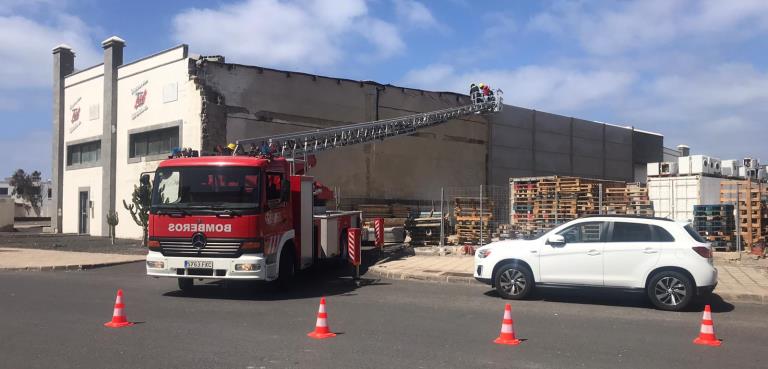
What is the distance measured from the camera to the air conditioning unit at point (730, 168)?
24.9 meters

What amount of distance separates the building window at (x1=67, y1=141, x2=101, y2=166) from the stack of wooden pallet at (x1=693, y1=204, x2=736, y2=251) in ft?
86.4

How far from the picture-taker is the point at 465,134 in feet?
114

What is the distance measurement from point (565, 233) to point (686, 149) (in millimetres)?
47038

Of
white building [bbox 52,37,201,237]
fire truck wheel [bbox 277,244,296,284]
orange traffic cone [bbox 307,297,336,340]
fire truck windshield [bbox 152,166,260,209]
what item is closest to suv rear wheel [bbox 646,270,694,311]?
orange traffic cone [bbox 307,297,336,340]

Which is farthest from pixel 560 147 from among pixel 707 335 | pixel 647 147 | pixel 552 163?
pixel 707 335

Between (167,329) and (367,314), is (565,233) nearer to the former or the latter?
(367,314)

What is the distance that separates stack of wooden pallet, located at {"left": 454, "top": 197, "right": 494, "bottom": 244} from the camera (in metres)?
22.4

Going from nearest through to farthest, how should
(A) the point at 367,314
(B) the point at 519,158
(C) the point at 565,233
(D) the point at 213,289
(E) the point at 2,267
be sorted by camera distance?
1. (A) the point at 367,314
2. (C) the point at 565,233
3. (D) the point at 213,289
4. (E) the point at 2,267
5. (B) the point at 519,158

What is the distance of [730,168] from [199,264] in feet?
74.7

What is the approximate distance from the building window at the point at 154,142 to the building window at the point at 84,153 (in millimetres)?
3637

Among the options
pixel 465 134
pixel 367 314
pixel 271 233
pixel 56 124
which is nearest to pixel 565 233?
pixel 367 314

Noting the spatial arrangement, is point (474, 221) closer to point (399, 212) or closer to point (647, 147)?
point (399, 212)

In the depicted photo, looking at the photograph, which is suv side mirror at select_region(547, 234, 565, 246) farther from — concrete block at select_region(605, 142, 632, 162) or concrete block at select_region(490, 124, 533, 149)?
concrete block at select_region(605, 142, 632, 162)

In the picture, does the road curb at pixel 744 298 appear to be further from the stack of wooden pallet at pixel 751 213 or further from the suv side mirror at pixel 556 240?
the stack of wooden pallet at pixel 751 213
